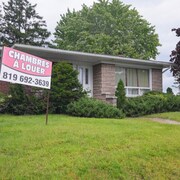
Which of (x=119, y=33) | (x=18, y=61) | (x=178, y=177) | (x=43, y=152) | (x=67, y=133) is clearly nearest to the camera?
(x=178, y=177)

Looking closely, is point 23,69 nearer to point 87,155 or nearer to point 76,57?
point 87,155

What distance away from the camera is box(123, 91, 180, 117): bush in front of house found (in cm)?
1502

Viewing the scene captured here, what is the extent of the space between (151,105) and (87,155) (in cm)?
1040

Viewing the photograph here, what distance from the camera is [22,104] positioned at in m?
13.0

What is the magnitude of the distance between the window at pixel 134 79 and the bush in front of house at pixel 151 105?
1.30 meters

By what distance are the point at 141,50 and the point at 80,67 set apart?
18562 millimetres

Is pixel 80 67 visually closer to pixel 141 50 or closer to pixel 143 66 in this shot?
pixel 143 66

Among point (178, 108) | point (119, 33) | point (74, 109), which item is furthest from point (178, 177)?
point (119, 33)

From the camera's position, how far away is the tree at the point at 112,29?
106 feet

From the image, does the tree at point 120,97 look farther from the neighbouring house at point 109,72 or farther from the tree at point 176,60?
the tree at point 176,60

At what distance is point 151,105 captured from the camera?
15.3 m

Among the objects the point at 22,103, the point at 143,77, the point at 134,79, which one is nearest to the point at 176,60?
the point at 143,77

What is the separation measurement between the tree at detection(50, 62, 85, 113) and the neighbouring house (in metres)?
1.34

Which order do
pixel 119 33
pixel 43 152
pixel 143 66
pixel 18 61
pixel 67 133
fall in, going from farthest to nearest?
pixel 119 33 → pixel 143 66 → pixel 18 61 → pixel 67 133 → pixel 43 152
